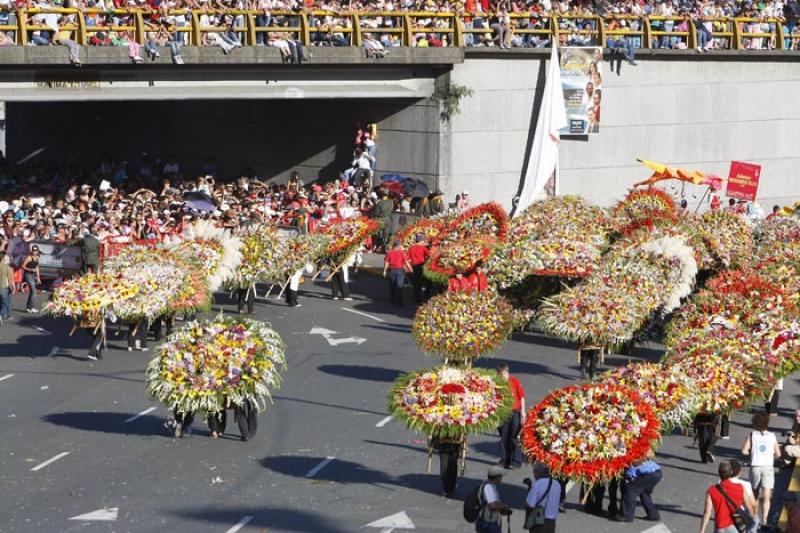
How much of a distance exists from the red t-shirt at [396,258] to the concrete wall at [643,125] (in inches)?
378

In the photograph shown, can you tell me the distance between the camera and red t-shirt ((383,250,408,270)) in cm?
3284

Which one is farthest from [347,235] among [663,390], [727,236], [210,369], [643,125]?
[643,125]

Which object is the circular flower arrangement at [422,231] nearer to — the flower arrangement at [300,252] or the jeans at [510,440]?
the flower arrangement at [300,252]

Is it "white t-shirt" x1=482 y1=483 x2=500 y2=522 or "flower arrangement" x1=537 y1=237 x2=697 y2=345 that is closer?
"white t-shirt" x1=482 y1=483 x2=500 y2=522

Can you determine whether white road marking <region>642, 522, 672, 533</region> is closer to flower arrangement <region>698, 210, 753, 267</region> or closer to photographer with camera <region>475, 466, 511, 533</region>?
photographer with camera <region>475, 466, 511, 533</region>

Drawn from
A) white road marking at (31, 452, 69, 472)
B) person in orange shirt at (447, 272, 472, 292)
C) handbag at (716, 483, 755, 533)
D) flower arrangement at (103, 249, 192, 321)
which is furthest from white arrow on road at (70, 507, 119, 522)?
person in orange shirt at (447, 272, 472, 292)

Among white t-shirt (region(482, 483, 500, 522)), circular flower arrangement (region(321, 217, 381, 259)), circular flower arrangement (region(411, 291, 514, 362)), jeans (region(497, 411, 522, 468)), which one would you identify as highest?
circular flower arrangement (region(321, 217, 381, 259))

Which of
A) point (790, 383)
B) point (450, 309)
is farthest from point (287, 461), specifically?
point (790, 383)

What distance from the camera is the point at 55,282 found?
33250mm

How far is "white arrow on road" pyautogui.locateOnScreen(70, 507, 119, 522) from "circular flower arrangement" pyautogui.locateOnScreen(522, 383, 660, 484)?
4.72 m

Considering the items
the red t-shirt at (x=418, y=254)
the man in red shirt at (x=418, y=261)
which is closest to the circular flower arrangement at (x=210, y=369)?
the man in red shirt at (x=418, y=261)

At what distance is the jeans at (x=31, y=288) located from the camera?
104ft

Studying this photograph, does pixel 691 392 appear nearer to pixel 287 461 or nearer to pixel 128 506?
pixel 287 461

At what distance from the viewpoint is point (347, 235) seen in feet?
108
